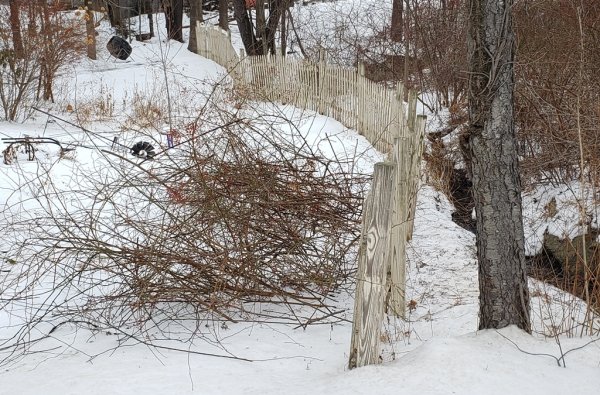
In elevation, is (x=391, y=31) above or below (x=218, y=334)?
above

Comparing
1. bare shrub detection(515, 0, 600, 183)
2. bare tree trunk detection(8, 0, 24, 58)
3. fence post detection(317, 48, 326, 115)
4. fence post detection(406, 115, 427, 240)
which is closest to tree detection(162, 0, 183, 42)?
bare tree trunk detection(8, 0, 24, 58)

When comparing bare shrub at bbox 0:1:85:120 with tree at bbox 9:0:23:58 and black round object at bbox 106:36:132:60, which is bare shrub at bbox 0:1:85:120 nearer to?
tree at bbox 9:0:23:58

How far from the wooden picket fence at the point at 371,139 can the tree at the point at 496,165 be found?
0.53 m

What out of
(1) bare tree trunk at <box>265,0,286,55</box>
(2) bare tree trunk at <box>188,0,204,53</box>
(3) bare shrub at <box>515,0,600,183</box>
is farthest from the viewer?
(2) bare tree trunk at <box>188,0,204,53</box>

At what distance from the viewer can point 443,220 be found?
817 centimetres

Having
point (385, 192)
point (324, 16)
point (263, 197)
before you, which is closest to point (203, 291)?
point (263, 197)

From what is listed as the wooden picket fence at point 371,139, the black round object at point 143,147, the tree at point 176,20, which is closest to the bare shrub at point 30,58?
the wooden picket fence at point 371,139

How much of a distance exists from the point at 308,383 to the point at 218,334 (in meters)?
1.14

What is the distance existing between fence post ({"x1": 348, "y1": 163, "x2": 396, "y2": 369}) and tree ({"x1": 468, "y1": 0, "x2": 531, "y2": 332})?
0.68 m

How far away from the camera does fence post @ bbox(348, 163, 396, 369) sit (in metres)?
3.36

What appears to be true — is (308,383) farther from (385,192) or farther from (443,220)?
(443,220)

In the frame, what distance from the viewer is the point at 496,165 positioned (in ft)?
12.2

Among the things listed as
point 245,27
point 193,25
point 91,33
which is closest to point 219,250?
point 245,27

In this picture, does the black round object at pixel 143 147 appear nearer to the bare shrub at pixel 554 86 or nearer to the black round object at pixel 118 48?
the bare shrub at pixel 554 86
